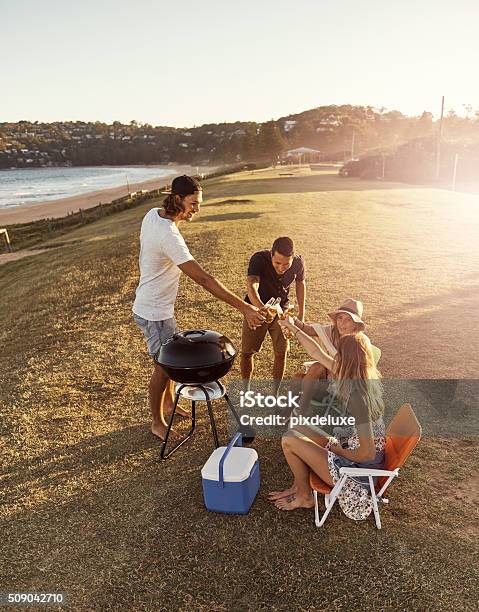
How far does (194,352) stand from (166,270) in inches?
37.1

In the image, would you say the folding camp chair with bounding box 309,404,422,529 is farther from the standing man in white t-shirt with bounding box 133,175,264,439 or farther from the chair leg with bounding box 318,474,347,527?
the standing man in white t-shirt with bounding box 133,175,264,439

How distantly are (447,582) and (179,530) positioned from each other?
194cm

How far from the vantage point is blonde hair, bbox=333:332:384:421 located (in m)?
3.30

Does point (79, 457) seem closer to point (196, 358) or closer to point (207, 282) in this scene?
point (196, 358)

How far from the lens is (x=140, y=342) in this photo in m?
7.73

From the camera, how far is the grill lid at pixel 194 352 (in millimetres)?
3861

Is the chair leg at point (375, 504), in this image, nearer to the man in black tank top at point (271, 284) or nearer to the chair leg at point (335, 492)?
the chair leg at point (335, 492)

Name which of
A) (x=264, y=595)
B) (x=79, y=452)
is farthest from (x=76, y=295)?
(x=264, y=595)

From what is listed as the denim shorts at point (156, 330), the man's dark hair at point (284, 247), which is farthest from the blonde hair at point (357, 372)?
the denim shorts at point (156, 330)

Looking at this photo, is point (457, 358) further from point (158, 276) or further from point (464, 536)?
point (158, 276)

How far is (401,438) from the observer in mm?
3477

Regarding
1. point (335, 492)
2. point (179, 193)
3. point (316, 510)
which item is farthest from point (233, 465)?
point (179, 193)

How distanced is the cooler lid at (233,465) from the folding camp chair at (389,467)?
20.7 inches

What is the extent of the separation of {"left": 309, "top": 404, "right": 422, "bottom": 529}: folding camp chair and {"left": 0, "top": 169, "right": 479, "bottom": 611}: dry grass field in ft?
0.97
